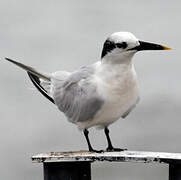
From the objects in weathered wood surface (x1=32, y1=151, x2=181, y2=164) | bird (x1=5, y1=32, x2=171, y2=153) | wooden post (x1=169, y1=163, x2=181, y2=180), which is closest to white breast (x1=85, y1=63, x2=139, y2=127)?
bird (x1=5, y1=32, x2=171, y2=153)

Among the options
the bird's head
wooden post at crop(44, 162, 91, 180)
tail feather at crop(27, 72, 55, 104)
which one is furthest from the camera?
tail feather at crop(27, 72, 55, 104)

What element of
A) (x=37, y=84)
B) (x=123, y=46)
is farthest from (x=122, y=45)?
(x=37, y=84)

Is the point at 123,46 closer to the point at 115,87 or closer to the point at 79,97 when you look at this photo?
the point at 115,87

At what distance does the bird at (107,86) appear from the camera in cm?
504

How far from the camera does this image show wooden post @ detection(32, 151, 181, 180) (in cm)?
466

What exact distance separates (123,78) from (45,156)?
2.62 ft

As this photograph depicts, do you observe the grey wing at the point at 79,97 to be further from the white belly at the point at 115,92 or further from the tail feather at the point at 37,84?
the tail feather at the point at 37,84

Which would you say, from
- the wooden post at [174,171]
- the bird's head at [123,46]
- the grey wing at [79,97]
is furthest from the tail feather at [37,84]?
the wooden post at [174,171]

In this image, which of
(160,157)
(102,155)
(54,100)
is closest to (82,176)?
(102,155)

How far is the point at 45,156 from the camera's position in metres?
4.81

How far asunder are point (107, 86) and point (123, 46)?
32 centimetres

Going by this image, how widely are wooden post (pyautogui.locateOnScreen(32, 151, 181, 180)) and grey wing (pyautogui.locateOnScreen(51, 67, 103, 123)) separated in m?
0.43

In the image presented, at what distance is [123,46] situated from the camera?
5004 mm

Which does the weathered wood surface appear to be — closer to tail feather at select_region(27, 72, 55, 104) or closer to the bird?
the bird
